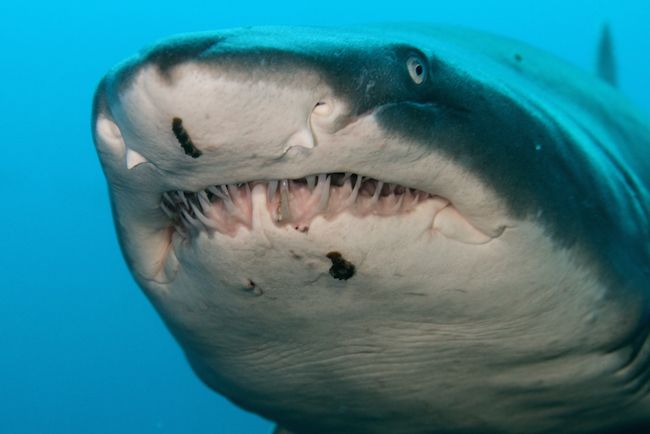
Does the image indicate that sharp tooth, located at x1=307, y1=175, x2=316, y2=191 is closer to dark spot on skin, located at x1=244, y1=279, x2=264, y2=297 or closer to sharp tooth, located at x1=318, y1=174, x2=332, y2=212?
sharp tooth, located at x1=318, y1=174, x2=332, y2=212

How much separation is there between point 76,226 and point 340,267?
72066mm

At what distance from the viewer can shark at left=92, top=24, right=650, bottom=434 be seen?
138 cm

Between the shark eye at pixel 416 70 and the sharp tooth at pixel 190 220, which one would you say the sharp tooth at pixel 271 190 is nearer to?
the sharp tooth at pixel 190 220

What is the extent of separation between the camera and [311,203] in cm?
158

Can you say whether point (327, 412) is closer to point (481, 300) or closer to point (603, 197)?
point (481, 300)

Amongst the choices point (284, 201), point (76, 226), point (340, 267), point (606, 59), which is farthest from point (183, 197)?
point (76, 226)

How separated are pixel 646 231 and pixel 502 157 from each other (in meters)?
1.00

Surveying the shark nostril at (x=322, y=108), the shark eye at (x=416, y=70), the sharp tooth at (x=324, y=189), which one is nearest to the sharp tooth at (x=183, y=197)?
the sharp tooth at (x=324, y=189)

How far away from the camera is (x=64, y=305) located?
216ft

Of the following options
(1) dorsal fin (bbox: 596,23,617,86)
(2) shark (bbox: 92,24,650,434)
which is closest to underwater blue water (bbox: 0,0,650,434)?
A: (1) dorsal fin (bbox: 596,23,617,86)

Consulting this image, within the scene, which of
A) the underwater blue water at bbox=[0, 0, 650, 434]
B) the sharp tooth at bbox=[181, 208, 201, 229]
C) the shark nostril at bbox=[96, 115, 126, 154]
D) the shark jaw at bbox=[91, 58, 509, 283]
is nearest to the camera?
the shark jaw at bbox=[91, 58, 509, 283]

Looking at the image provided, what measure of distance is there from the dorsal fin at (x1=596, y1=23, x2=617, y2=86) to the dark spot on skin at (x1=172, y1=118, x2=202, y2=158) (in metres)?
5.78

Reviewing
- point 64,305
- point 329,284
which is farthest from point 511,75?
point 64,305

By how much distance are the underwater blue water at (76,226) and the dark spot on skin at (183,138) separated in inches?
2397
